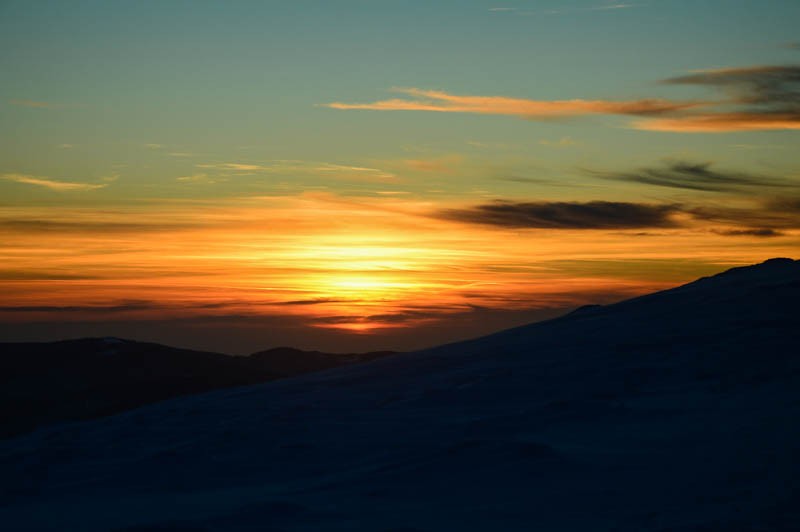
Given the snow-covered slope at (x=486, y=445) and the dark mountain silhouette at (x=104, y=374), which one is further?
the dark mountain silhouette at (x=104, y=374)

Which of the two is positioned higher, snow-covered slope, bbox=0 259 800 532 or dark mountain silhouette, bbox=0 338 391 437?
snow-covered slope, bbox=0 259 800 532

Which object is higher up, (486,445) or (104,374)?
(486,445)

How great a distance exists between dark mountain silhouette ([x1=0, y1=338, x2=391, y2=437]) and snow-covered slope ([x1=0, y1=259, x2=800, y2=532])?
3411cm

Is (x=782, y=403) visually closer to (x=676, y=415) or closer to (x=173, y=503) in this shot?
(x=676, y=415)

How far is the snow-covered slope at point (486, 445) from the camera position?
906cm

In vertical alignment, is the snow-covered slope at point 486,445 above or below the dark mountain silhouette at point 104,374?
above

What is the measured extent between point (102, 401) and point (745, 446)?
47.0 meters

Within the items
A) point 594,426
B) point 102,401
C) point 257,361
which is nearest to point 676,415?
point 594,426

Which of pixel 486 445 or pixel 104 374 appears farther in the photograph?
pixel 104 374

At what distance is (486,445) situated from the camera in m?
11.5

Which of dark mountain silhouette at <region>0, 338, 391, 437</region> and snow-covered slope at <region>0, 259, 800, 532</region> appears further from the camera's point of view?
dark mountain silhouette at <region>0, 338, 391, 437</region>

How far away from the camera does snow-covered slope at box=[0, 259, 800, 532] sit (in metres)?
9.06

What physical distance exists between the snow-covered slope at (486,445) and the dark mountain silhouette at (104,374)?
34113mm

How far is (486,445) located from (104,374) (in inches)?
2053
